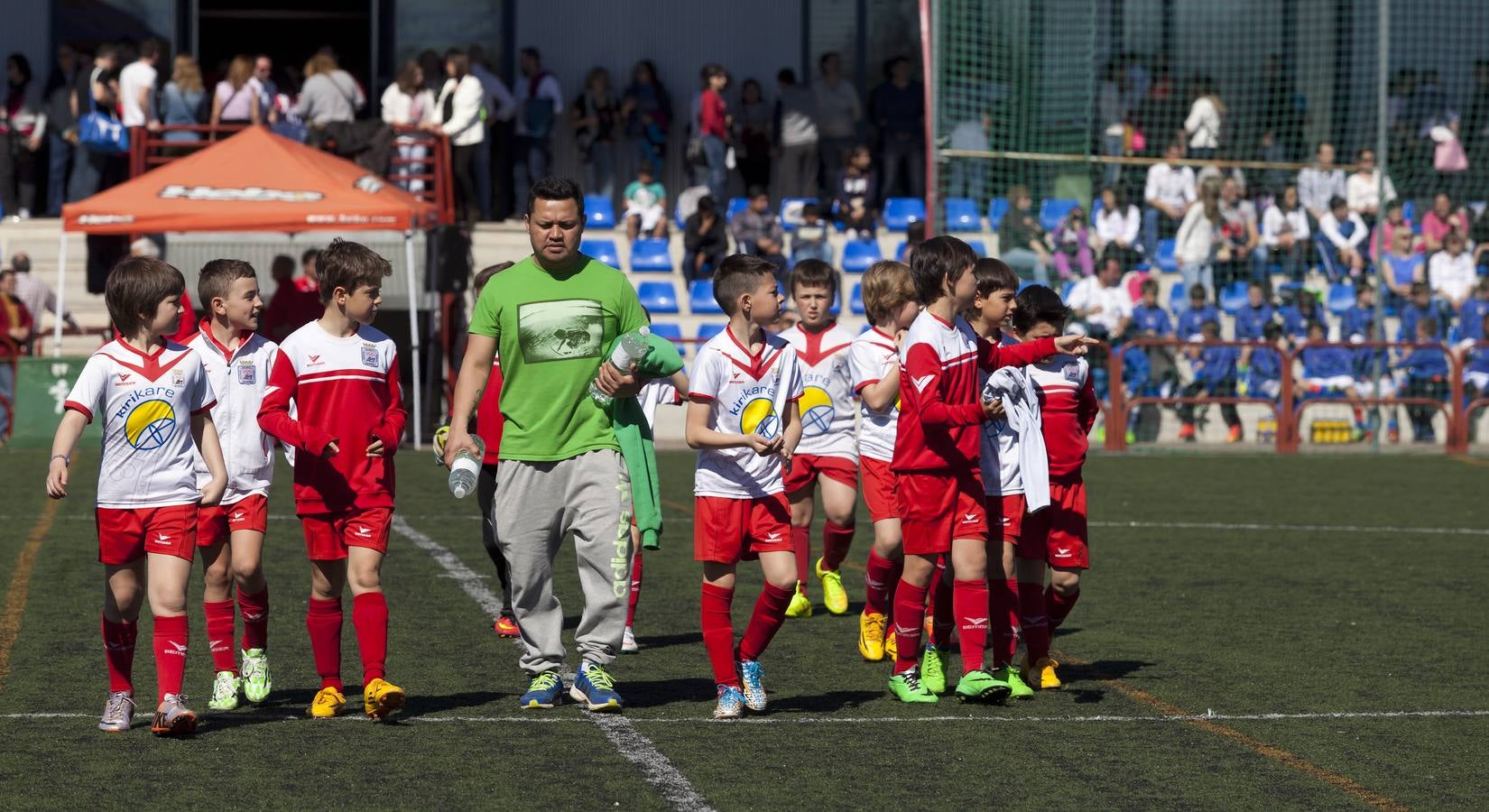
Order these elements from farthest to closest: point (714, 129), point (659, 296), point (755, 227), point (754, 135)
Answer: point (754, 135), point (714, 129), point (659, 296), point (755, 227)

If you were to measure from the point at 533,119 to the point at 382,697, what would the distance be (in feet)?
60.1

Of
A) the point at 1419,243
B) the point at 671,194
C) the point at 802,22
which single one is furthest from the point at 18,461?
the point at 1419,243

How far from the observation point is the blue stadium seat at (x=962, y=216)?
25203 millimetres

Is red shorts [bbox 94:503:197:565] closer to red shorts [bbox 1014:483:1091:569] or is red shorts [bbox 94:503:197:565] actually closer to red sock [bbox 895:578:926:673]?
red sock [bbox 895:578:926:673]

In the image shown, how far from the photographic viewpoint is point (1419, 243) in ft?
80.4

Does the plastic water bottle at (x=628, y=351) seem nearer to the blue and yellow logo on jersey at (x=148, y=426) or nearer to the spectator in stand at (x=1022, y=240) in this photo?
the blue and yellow logo on jersey at (x=148, y=426)

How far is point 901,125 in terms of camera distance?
2534 cm

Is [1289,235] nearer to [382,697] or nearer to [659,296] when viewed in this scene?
[659,296]

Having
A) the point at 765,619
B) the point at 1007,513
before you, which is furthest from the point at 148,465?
the point at 1007,513

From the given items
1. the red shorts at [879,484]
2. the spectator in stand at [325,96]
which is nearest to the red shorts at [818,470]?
the red shorts at [879,484]

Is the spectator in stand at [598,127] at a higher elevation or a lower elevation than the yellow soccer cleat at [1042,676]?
higher

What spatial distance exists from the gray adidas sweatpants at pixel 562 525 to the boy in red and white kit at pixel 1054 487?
5.40 feet

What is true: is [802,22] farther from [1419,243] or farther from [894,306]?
[894,306]

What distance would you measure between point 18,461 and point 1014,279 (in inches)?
519
